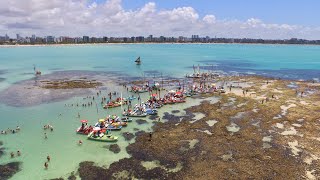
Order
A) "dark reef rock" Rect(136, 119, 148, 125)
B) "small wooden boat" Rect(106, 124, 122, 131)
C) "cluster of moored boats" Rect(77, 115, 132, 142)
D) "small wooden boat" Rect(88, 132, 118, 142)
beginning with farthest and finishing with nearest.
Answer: "dark reef rock" Rect(136, 119, 148, 125), "small wooden boat" Rect(106, 124, 122, 131), "cluster of moored boats" Rect(77, 115, 132, 142), "small wooden boat" Rect(88, 132, 118, 142)

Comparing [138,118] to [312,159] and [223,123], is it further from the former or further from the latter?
[312,159]

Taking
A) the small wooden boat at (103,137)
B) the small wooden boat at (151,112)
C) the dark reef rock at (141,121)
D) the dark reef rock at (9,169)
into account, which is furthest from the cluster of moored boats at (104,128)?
the dark reef rock at (9,169)

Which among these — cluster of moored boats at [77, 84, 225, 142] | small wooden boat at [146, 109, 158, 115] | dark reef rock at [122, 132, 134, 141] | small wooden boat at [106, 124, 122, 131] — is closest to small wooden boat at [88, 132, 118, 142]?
cluster of moored boats at [77, 84, 225, 142]

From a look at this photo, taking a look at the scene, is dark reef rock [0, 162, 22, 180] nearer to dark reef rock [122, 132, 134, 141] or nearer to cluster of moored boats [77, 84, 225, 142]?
cluster of moored boats [77, 84, 225, 142]

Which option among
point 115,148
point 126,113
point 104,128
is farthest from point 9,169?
point 126,113

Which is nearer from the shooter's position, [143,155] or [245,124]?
[143,155]

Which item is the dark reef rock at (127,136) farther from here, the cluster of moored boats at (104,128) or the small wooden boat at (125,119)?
the small wooden boat at (125,119)

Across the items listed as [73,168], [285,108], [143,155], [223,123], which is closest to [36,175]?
[73,168]

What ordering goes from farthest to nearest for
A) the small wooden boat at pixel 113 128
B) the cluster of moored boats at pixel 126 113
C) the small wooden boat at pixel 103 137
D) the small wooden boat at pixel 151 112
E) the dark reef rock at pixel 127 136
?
the small wooden boat at pixel 151 112 < the small wooden boat at pixel 113 128 < the cluster of moored boats at pixel 126 113 < the dark reef rock at pixel 127 136 < the small wooden boat at pixel 103 137
